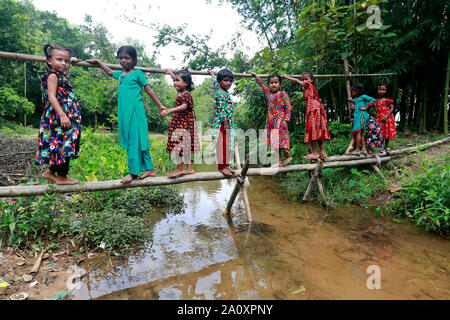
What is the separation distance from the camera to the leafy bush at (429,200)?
3.38m

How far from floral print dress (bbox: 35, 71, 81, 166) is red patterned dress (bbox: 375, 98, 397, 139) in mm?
5504

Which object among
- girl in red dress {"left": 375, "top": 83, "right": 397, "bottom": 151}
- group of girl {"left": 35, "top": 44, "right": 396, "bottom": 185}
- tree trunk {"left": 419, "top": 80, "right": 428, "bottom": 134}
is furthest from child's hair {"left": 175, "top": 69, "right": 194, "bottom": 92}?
tree trunk {"left": 419, "top": 80, "right": 428, "bottom": 134}

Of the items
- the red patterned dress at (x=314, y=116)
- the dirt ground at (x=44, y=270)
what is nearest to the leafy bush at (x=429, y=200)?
the red patterned dress at (x=314, y=116)

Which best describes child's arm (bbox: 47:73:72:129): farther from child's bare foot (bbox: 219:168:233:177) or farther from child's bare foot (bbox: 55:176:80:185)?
child's bare foot (bbox: 219:168:233:177)

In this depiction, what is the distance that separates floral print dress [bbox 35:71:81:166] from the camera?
100 inches

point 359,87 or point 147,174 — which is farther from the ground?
point 359,87

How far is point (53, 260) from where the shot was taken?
267 cm

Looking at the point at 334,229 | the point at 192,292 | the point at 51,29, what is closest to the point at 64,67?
the point at 192,292

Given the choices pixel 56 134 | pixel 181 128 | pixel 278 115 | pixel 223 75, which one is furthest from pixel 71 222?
pixel 278 115

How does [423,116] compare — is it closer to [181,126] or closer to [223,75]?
[223,75]

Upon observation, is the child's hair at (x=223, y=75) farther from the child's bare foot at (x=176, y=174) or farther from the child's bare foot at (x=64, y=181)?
the child's bare foot at (x=64, y=181)

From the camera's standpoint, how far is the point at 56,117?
8.44 ft

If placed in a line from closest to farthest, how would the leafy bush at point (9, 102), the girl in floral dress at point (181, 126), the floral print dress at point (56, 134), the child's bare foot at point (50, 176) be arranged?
1. the floral print dress at point (56, 134)
2. the child's bare foot at point (50, 176)
3. the girl in floral dress at point (181, 126)
4. the leafy bush at point (9, 102)

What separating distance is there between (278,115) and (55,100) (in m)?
3.10
